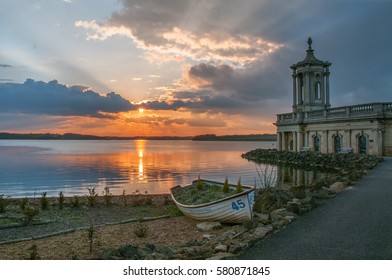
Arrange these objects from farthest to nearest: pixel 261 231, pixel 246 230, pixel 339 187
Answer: pixel 339 187
pixel 246 230
pixel 261 231

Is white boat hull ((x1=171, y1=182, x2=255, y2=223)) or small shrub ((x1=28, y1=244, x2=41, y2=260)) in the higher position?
white boat hull ((x1=171, y1=182, x2=255, y2=223))

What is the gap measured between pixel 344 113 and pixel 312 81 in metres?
11.9

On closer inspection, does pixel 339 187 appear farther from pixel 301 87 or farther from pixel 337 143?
pixel 301 87

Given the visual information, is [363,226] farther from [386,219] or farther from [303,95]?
[303,95]

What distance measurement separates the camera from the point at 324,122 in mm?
39812

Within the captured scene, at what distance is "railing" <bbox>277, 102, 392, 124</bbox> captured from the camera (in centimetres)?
3150

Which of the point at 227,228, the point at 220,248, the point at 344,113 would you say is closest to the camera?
the point at 220,248

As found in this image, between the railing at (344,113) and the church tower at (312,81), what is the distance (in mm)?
2102

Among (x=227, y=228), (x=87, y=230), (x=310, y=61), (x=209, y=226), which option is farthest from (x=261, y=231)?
(x=310, y=61)

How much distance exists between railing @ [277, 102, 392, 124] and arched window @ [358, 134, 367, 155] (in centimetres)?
213

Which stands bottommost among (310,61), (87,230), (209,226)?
(87,230)

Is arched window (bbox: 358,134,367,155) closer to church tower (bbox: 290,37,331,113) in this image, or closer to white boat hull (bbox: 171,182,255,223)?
church tower (bbox: 290,37,331,113)

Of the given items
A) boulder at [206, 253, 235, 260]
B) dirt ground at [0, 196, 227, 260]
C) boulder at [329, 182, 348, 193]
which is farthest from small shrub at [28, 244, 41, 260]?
boulder at [329, 182, 348, 193]

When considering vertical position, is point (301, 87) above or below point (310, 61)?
below
